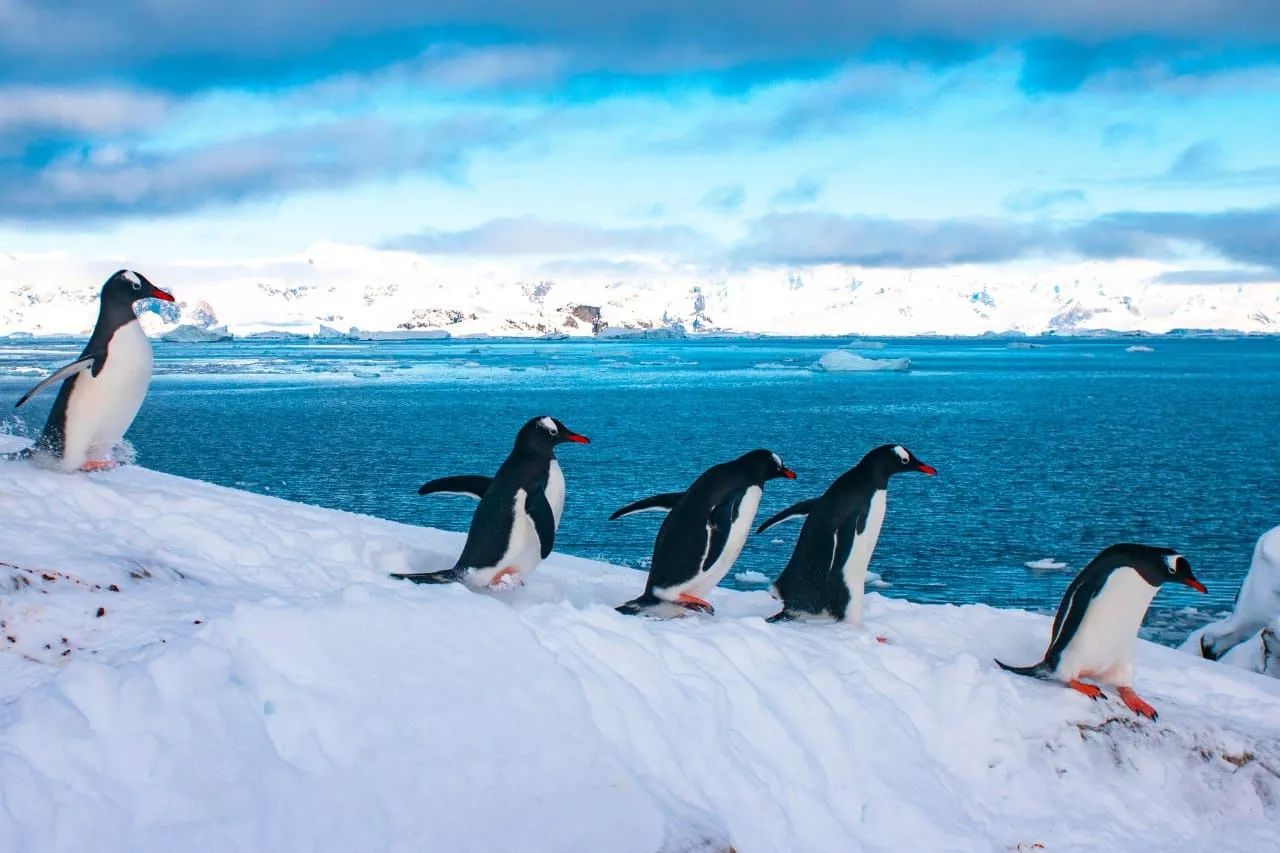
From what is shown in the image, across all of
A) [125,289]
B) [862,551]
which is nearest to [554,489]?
[862,551]

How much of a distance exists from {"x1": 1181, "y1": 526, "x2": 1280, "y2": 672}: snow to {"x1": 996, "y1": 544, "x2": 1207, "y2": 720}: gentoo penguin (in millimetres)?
4235

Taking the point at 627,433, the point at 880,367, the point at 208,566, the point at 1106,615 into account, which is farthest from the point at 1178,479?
the point at 880,367

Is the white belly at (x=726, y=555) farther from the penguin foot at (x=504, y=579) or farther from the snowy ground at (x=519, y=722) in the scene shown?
the penguin foot at (x=504, y=579)

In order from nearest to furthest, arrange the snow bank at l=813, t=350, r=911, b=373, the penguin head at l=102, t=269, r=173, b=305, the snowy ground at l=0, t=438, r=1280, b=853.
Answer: the snowy ground at l=0, t=438, r=1280, b=853
the penguin head at l=102, t=269, r=173, b=305
the snow bank at l=813, t=350, r=911, b=373

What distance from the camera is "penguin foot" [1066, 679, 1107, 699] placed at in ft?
22.2

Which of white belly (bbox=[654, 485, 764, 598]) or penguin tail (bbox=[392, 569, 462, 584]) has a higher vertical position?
white belly (bbox=[654, 485, 764, 598])

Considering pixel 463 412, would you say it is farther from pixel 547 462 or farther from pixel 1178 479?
pixel 547 462

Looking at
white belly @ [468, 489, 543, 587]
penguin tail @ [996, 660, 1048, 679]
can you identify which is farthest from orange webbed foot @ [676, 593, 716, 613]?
penguin tail @ [996, 660, 1048, 679]

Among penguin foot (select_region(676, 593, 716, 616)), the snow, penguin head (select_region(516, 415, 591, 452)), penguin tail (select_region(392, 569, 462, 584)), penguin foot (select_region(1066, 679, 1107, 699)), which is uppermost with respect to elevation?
penguin head (select_region(516, 415, 591, 452))

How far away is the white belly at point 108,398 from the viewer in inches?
341

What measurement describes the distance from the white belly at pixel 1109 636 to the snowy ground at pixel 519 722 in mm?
259

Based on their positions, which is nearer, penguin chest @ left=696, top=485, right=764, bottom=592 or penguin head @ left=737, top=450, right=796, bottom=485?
penguin chest @ left=696, top=485, right=764, bottom=592

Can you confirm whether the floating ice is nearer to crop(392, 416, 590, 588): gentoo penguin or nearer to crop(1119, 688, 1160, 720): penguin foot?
crop(1119, 688, 1160, 720): penguin foot

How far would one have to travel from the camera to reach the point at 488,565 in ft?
26.5
